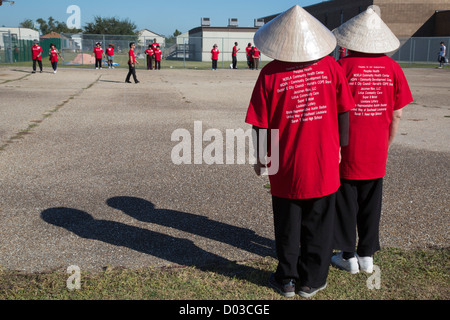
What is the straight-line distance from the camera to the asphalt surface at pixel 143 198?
394cm

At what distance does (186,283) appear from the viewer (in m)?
3.32

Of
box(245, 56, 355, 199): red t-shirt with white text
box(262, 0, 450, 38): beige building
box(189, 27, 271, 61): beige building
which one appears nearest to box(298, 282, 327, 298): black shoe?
box(245, 56, 355, 199): red t-shirt with white text

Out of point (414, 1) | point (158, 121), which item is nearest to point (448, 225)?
point (158, 121)

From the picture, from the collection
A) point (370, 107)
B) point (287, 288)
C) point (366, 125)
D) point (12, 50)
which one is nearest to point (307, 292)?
point (287, 288)

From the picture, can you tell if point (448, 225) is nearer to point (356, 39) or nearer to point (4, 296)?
point (356, 39)

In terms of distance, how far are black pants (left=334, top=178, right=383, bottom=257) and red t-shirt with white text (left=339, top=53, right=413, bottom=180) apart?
0.33ft

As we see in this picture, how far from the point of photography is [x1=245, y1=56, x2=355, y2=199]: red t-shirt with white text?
9.45 feet

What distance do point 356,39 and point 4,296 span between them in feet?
10.1

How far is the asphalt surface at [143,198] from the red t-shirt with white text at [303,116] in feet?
3.62

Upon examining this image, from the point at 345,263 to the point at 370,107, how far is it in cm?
125

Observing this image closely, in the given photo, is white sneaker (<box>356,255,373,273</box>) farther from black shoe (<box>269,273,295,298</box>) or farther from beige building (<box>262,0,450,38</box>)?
beige building (<box>262,0,450,38</box>)

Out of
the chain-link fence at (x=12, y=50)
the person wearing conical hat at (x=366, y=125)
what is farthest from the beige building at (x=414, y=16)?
the person wearing conical hat at (x=366, y=125)

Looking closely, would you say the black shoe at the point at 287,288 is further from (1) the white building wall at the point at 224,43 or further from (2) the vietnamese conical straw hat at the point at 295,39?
(1) the white building wall at the point at 224,43
